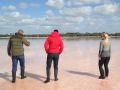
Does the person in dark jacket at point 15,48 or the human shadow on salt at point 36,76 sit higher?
the person in dark jacket at point 15,48

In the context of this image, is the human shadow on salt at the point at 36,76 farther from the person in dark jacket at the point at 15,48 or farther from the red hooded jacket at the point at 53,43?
the red hooded jacket at the point at 53,43

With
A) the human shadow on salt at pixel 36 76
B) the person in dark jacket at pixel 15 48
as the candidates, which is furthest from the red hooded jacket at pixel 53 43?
the human shadow on salt at pixel 36 76

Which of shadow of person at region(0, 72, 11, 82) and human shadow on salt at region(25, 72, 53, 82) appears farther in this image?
shadow of person at region(0, 72, 11, 82)

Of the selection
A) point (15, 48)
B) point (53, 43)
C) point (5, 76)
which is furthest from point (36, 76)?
point (53, 43)

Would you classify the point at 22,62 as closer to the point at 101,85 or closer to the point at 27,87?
the point at 27,87

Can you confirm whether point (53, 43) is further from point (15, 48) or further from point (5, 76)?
point (5, 76)

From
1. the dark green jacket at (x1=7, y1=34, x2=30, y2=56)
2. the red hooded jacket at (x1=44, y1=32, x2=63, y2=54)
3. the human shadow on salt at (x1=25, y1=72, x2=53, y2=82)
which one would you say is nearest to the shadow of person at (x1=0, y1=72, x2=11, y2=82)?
the human shadow on salt at (x1=25, y1=72, x2=53, y2=82)

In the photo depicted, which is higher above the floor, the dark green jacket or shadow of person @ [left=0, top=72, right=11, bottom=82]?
the dark green jacket

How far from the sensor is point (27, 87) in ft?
36.8

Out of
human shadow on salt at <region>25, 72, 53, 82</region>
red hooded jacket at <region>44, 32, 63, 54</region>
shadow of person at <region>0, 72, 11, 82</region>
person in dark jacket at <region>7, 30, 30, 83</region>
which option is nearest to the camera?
red hooded jacket at <region>44, 32, 63, 54</region>

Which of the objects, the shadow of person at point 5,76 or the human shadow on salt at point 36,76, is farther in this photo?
the shadow of person at point 5,76

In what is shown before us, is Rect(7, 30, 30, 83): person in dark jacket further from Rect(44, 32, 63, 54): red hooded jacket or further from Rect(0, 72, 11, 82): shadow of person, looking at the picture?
Rect(44, 32, 63, 54): red hooded jacket

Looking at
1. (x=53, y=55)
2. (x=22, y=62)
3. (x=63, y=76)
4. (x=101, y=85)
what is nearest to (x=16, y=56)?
(x=22, y=62)

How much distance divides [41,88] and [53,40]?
5.94ft
